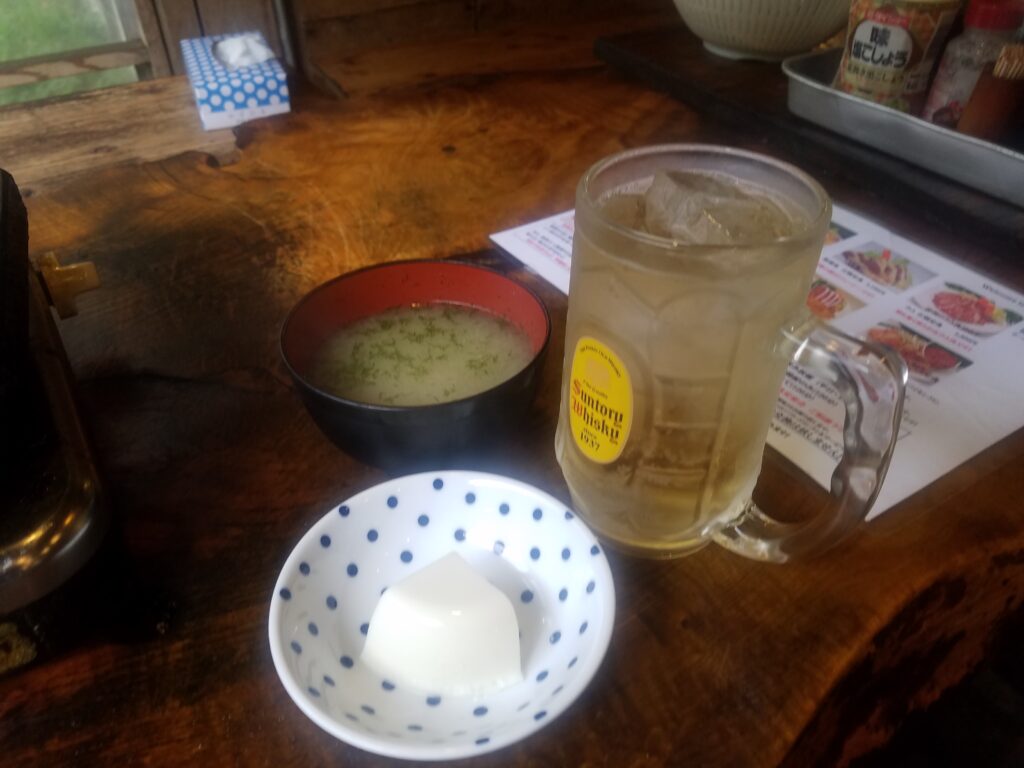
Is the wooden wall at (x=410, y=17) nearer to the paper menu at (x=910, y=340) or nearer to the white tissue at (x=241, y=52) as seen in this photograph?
the white tissue at (x=241, y=52)

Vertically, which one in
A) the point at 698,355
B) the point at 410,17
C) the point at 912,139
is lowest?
the point at 410,17

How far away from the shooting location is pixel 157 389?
2.62ft

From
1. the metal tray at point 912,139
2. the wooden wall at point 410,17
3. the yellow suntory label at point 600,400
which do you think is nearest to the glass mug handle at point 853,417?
the yellow suntory label at point 600,400

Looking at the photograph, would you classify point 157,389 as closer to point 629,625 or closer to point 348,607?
point 348,607

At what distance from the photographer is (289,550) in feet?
2.09

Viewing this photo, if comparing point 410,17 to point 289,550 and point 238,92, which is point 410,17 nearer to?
point 238,92

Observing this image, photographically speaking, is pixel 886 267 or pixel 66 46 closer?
pixel 886 267

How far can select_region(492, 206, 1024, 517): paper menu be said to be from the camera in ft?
2.37

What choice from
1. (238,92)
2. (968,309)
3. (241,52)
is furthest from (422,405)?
(241,52)

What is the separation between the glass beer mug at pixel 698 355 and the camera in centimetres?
49

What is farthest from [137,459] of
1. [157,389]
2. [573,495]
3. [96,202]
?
[96,202]

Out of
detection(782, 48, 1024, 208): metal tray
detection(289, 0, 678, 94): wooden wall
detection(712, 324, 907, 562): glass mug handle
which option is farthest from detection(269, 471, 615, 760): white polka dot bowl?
detection(289, 0, 678, 94): wooden wall

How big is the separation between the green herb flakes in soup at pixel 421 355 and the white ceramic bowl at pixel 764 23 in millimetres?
1039

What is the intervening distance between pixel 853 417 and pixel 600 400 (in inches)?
6.6
